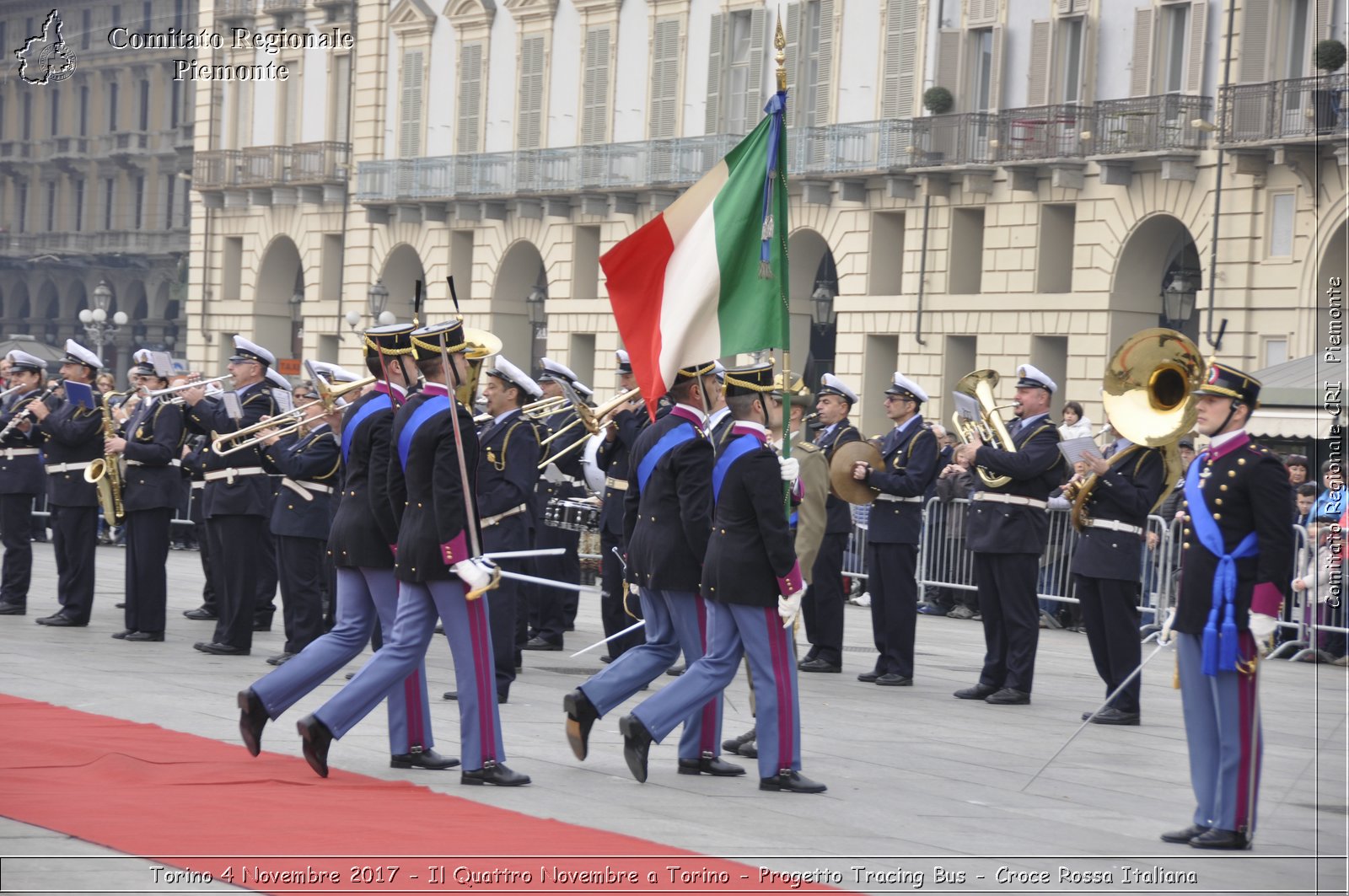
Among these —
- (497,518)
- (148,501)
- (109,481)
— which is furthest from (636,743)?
(109,481)

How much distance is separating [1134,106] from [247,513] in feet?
63.0

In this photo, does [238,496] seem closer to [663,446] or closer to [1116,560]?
[663,446]

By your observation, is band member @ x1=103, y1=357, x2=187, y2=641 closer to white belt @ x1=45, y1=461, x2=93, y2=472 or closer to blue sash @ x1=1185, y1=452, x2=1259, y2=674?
white belt @ x1=45, y1=461, x2=93, y2=472

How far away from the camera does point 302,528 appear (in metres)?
13.1

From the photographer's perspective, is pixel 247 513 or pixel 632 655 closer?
pixel 632 655

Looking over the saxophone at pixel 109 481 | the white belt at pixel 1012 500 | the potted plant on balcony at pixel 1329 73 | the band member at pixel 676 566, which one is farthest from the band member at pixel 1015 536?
the potted plant on balcony at pixel 1329 73

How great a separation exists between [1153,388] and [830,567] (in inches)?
150

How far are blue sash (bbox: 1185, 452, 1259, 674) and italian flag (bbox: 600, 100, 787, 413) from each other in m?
2.15

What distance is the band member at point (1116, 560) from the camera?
11.9 m

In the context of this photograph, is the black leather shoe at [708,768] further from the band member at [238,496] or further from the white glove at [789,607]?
the band member at [238,496]

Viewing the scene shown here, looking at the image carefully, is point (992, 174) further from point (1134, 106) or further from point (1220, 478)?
point (1220, 478)

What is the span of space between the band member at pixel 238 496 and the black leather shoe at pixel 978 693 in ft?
15.2

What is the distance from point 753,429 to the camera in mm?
9188

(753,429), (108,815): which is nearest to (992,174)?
(753,429)
